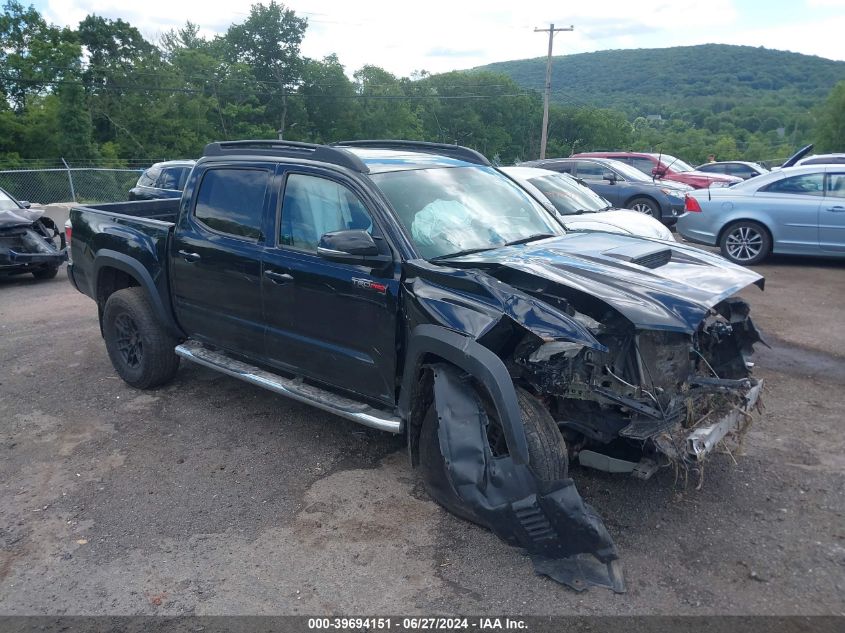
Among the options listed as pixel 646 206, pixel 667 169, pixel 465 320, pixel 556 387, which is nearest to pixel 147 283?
pixel 465 320

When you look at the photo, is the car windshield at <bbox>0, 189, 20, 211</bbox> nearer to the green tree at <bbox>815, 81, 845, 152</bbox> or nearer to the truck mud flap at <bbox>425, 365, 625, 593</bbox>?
the truck mud flap at <bbox>425, 365, 625, 593</bbox>

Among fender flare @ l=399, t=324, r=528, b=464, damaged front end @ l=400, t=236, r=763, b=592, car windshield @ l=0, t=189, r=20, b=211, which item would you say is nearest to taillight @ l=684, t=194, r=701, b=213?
damaged front end @ l=400, t=236, r=763, b=592

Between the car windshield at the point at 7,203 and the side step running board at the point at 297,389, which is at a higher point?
the car windshield at the point at 7,203

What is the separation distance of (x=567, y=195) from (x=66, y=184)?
14630 mm

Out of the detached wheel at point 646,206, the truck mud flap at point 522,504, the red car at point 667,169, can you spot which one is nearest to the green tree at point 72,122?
the red car at point 667,169

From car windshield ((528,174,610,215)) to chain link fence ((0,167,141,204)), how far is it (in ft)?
43.9

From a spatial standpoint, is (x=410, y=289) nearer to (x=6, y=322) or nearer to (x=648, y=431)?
(x=648, y=431)

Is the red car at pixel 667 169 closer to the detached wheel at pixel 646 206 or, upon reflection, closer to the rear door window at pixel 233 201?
the detached wheel at pixel 646 206

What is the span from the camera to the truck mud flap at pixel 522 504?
10.5ft

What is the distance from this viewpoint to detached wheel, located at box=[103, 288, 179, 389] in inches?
225

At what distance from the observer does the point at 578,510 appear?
10.4ft

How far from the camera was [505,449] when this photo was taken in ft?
12.0

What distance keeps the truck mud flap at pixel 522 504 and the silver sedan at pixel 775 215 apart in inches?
355

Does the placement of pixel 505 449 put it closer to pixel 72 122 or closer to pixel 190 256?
pixel 190 256
